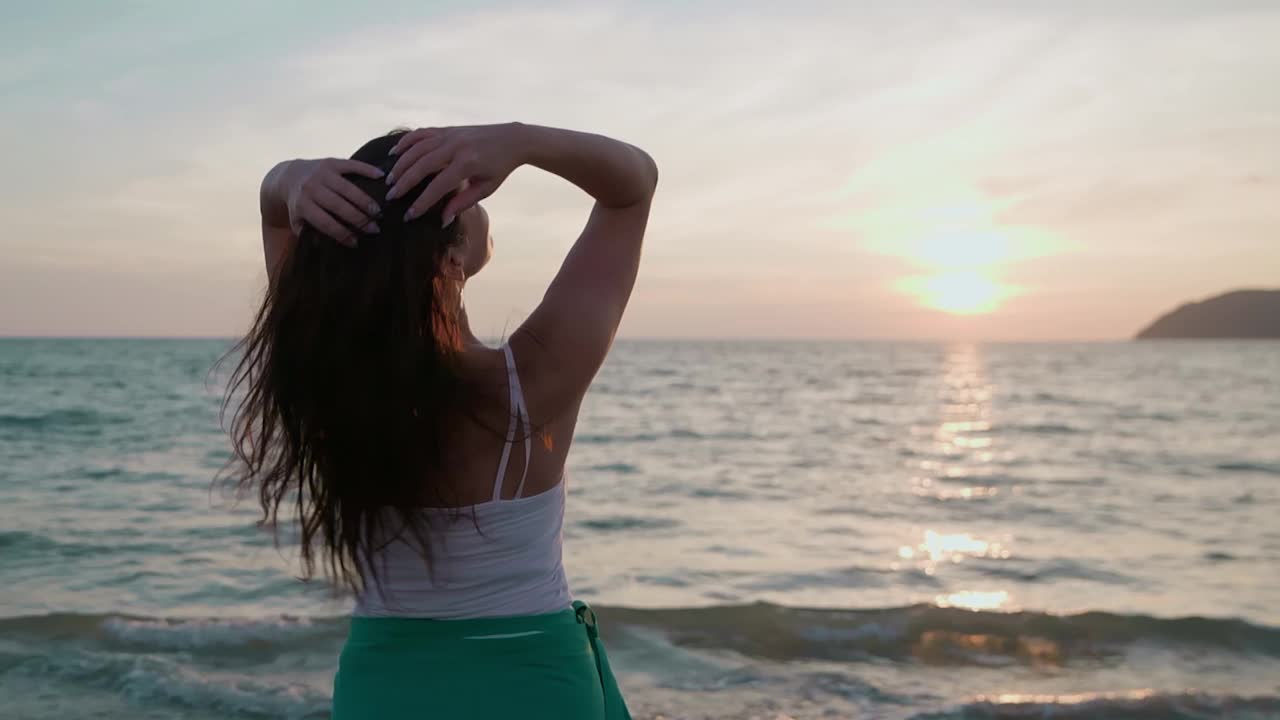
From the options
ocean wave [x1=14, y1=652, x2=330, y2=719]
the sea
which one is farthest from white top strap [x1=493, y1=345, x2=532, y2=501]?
ocean wave [x1=14, y1=652, x2=330, y2=719]

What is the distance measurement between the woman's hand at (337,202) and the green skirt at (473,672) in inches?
22.4

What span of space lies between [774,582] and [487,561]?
6.86 metres

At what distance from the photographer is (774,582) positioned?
8164mm

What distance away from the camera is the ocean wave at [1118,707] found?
5312 mm

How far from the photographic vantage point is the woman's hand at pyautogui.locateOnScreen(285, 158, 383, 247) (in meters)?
1.39

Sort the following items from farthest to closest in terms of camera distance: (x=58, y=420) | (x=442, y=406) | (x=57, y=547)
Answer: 1. (x=58, y=420)
2. (x=57, y=547)
3. (x=442, y=406)

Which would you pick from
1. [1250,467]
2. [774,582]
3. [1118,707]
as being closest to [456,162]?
[1118,707]

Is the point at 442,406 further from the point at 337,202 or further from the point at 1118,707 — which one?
the point at 1118,707

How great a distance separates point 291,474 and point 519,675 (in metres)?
0.47

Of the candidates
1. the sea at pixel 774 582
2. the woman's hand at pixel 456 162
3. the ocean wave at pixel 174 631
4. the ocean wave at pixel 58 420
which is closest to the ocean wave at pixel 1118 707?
the sea at pixel 774 582

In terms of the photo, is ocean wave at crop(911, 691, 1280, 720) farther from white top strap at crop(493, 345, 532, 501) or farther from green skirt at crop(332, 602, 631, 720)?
white top strap at crop(493, 345, 532, 501)

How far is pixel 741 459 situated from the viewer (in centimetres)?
1628

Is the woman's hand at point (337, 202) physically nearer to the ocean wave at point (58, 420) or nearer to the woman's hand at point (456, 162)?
the woman's hand at point (456, 162)

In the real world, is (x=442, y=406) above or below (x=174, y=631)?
above
